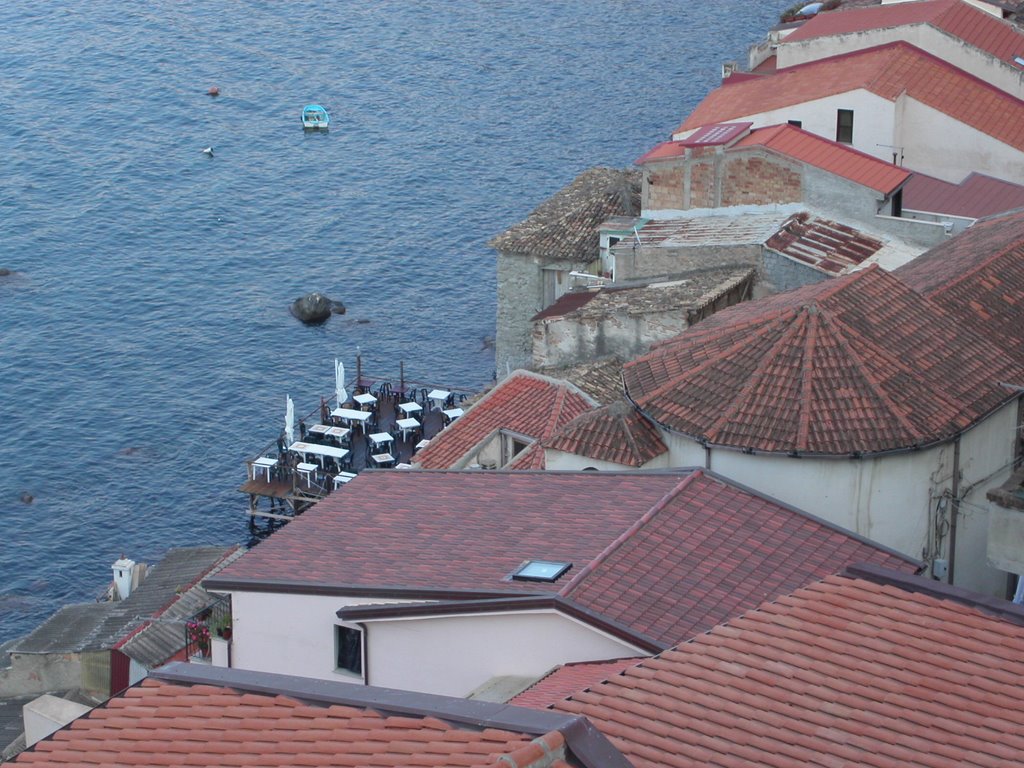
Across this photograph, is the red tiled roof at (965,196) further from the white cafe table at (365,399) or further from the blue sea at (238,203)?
the blue sea at (238,203)

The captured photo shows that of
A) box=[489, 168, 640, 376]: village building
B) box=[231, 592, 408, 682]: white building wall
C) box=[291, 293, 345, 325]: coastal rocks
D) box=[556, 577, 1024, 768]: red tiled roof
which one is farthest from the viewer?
box=[291, 293, 345, 325]: coastal rocks

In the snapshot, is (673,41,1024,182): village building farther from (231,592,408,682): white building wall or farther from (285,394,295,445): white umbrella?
(231,592,408,682): white building wall

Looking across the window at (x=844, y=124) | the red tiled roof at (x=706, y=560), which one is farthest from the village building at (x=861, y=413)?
the window at (x=844, y=124)

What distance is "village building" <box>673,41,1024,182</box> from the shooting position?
5781 centimetres

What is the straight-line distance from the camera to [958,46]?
64.4 m

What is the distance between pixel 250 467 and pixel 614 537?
4262 cm

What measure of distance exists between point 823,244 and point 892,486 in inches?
845

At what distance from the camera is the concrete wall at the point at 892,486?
30516 millimetres

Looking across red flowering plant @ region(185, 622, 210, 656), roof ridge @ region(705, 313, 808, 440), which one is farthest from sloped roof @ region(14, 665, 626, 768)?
roof ridge @ region(705, 313, 808, 440)

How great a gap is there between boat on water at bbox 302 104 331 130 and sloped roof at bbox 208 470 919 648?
91733 millimetres

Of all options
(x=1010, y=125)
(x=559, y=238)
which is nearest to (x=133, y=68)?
(x=559, y=238)

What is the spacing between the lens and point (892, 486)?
30.7m

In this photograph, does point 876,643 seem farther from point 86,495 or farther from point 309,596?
point 86,495

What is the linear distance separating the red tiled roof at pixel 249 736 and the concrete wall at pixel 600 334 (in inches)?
1164
